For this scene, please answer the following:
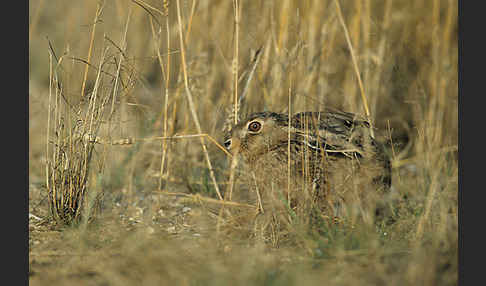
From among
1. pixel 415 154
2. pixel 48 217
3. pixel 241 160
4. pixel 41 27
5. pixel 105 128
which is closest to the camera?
pixel 48 217

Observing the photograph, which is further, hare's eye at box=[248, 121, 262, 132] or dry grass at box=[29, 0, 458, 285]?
hare's eye at box=[248, 121, 262, 132]

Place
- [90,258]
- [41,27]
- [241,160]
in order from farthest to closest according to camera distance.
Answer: [41,27], [241,160], [90,258]

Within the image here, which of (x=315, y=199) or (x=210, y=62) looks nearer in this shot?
(x=315, y=199)

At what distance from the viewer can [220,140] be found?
4.67 meters

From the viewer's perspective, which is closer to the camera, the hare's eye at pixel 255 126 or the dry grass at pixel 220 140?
the dry grass at pixel 220 140

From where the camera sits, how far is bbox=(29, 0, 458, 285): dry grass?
2945 mm

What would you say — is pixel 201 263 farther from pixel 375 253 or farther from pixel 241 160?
pixel 241 160

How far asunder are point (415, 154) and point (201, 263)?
3.06m

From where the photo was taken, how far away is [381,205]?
4133 millimetres

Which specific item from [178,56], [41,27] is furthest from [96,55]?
[41,27]

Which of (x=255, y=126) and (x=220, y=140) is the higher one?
(x=255, y=126)

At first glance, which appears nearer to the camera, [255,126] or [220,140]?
[255,126]

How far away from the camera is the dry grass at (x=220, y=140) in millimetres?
2945

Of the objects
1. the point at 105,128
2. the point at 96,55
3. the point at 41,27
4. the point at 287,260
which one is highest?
the point at 41,27
